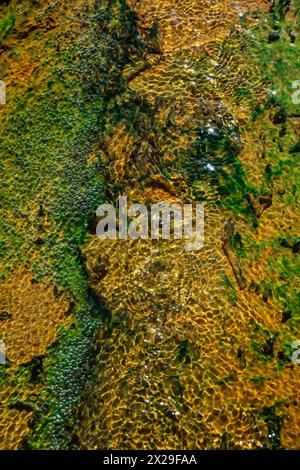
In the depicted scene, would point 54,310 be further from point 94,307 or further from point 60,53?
point 60,53

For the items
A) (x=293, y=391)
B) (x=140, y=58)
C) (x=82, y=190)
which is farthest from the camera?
(x=140, y=58)

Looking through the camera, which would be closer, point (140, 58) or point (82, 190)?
point (82, 190)

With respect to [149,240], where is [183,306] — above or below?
below

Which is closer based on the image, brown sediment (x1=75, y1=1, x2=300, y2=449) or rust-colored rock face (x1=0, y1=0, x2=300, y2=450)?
brown sediment (x1=75, y1=1, x2=300, y2=449)

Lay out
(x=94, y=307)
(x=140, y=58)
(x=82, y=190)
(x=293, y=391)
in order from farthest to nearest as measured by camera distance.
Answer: (x=140, y=58), (x=82, y=190), (x=94, y=307), (x=293, y=391)

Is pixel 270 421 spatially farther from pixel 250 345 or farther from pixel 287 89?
pixel 287 89

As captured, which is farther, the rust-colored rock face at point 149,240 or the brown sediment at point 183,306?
the rust-colored rock face at point 149,240

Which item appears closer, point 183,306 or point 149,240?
point 183,306

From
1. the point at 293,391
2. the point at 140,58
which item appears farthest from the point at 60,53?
the point at 293,391

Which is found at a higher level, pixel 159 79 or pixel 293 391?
pixel 159 79
